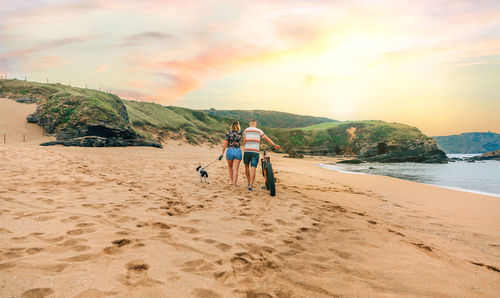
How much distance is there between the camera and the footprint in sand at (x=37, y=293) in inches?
69.2

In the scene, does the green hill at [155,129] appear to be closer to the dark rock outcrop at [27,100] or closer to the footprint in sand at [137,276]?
the dark rock outcrop at [27,100]

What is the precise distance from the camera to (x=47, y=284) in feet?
6.27

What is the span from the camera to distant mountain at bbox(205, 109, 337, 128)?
142 m

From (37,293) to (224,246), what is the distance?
186 cm

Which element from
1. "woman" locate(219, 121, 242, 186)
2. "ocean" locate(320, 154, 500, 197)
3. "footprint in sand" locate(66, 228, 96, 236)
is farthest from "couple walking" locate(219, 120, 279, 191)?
"ocean" locate(320, 154, 500, 197)

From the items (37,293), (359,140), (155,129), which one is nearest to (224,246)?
(37,293)

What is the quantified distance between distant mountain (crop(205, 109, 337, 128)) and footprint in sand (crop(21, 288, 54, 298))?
137 meters

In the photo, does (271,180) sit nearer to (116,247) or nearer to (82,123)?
(116,247)

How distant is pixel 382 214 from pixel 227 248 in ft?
14.6

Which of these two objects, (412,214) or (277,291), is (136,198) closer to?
(277,291)

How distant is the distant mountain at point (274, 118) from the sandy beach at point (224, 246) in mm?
134090

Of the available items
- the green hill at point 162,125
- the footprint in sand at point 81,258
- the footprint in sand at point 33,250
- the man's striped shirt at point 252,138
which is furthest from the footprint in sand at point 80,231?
the green hill at point 162,125

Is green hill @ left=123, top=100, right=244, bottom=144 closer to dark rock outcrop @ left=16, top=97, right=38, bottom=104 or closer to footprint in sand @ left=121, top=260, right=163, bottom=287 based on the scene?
dark rock outcrop @ left=16, top=97, right=38, bottom=104

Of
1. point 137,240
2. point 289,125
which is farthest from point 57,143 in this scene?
point 289,125
